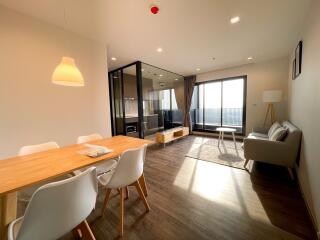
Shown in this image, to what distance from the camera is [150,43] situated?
117 inches

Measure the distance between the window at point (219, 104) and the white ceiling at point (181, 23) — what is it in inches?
67.2

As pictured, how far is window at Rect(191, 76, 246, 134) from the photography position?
5090 millimetres

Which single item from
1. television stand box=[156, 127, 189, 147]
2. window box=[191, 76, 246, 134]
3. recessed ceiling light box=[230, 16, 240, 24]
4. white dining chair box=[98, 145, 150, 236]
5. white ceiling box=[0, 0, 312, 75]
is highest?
white ceiling box=[0, 0, 312, 75]

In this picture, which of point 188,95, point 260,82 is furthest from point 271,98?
point 188,95

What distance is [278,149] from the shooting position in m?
2.37

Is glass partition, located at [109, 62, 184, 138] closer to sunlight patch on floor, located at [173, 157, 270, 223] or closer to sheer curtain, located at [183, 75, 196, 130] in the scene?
sheer curtain, located at [183, 75, 196, 130]

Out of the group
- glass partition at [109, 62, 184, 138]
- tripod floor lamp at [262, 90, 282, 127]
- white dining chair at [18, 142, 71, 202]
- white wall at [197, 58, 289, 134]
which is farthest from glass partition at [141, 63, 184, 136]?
tripod floor lamp at [262, 90, 282, 127]

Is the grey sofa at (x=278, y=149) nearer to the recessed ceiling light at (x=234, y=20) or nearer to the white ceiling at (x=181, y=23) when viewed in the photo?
→ the white ceiling at (x=181, y=23)

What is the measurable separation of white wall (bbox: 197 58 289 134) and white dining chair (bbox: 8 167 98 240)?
518cm

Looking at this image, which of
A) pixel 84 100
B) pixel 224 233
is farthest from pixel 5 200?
pixel 84 100

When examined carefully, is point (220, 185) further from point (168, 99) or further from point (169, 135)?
point (168, 99)

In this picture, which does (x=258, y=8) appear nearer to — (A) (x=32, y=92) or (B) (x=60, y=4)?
(B) (x=60, y=4)

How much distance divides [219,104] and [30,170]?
5.66m

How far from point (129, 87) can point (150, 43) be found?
2.55 meters
